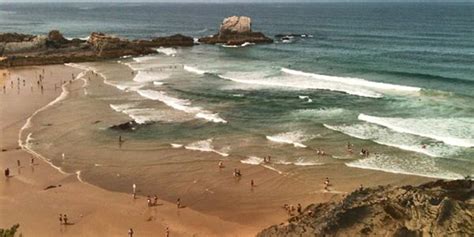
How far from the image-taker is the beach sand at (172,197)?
2286 cm

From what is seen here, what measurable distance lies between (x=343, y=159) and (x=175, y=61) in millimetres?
42338

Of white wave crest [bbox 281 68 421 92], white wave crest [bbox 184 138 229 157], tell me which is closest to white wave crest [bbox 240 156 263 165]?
white wave crest [bbox 184 138 229 157]

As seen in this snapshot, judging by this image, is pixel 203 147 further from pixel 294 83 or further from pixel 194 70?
pixel 194 70

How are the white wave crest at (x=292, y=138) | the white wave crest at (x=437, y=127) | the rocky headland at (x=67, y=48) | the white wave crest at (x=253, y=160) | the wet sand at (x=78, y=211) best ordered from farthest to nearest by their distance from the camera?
1. the rocky headland at (x=67, y=48)
2. the white wave crest at (x=292, y=138)
3. the white wave crest at (x=437, y=127)
4. the white wave crest at (x=253, y=160)
5. the wet sand at (x=78, y=211)

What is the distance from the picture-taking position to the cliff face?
526 inches

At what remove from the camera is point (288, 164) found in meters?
29.6

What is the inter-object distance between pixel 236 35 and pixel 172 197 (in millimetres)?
67967

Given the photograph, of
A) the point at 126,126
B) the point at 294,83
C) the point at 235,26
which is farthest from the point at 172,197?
the point at 235,26

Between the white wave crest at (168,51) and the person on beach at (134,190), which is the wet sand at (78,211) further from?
the white wave crest at (168,51)

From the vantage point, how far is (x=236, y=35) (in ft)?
301

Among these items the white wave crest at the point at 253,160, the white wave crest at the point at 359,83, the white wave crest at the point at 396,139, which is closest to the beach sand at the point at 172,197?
the white wave crest at the point at 253,160

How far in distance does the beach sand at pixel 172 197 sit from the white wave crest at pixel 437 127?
662 centimetres

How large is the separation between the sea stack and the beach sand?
5804 cm

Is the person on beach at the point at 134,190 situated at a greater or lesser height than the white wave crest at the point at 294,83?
lesser
